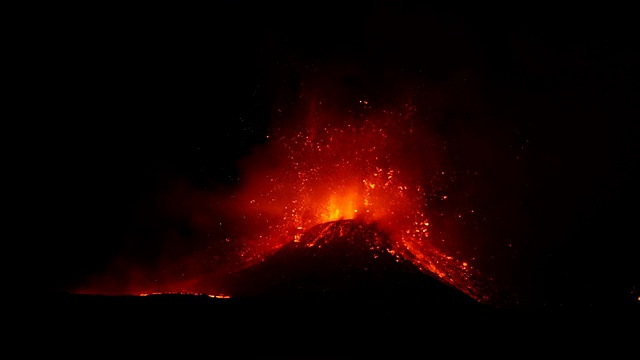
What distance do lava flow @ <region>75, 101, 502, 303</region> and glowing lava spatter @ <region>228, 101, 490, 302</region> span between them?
15mm

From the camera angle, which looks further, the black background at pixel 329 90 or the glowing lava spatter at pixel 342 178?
the glowing lava spatter at pixel 342 178

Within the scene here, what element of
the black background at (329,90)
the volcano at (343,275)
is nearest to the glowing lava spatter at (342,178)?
the black background at (329,90)

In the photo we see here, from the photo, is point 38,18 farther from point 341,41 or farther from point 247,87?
point 341,41

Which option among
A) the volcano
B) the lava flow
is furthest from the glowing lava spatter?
the volcano

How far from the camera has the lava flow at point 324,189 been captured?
6469 mm

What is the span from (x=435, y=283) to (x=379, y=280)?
1.77 feet

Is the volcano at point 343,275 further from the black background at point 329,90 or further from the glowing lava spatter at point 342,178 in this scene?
the black background at point 329,90

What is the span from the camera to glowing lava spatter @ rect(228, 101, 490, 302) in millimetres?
6496

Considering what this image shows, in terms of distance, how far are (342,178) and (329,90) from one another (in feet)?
4.41

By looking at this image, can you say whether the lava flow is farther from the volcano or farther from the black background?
the volcano

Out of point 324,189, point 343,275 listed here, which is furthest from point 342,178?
point 343,275

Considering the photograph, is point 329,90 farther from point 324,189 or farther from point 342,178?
point 324,189

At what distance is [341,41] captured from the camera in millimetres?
6535

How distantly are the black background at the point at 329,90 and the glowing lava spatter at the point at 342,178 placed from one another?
374 mm
